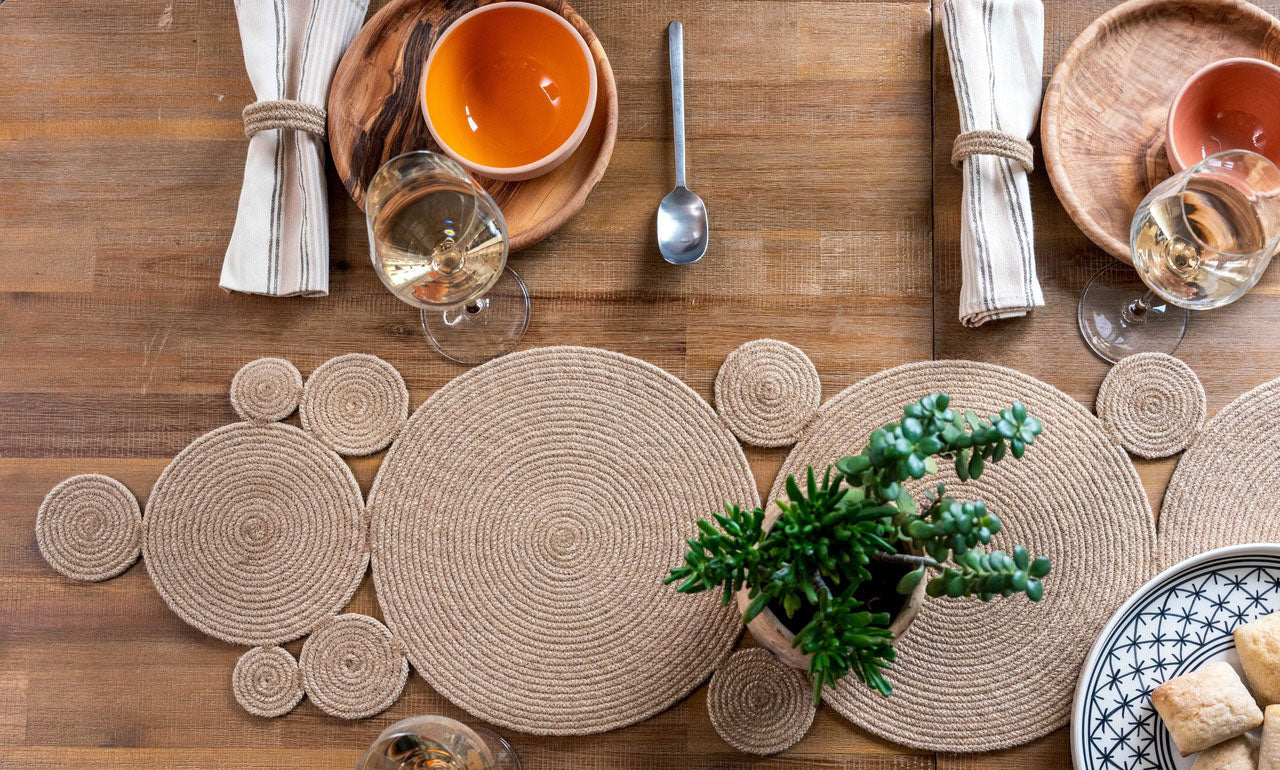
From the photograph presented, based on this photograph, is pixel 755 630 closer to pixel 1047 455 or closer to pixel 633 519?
pixel 633 519

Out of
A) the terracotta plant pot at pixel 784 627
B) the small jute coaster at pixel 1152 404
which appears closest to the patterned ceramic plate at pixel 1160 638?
the small jute coaster at pixel 1152 404

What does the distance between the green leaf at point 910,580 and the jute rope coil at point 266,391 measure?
62cm

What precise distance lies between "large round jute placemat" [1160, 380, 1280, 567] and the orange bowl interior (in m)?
0.71

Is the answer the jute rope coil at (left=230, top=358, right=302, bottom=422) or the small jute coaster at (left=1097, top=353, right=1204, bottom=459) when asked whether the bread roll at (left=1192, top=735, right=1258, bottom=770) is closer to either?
the small jute coaster at (left=1097, top=353, right=1204, bottom=459)

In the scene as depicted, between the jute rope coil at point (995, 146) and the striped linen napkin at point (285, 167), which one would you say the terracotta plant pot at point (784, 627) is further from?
the striped linen napkin at point (285, 167)

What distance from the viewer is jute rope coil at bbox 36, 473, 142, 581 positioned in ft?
3.07

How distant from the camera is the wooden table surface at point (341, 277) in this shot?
926mm

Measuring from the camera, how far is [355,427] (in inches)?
37.2

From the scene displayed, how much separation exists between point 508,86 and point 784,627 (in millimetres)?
601

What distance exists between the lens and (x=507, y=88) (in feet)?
3.13

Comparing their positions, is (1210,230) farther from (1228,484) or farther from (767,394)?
(767,394)

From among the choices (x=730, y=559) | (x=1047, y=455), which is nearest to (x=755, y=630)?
(x=730, y=559)

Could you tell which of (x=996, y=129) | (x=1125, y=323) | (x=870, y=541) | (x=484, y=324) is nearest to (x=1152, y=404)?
(x=1125, y=323)

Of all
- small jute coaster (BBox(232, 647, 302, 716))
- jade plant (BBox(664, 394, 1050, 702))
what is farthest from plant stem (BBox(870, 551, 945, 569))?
small jute coaster (BBox(232, 647, 302, 716))
